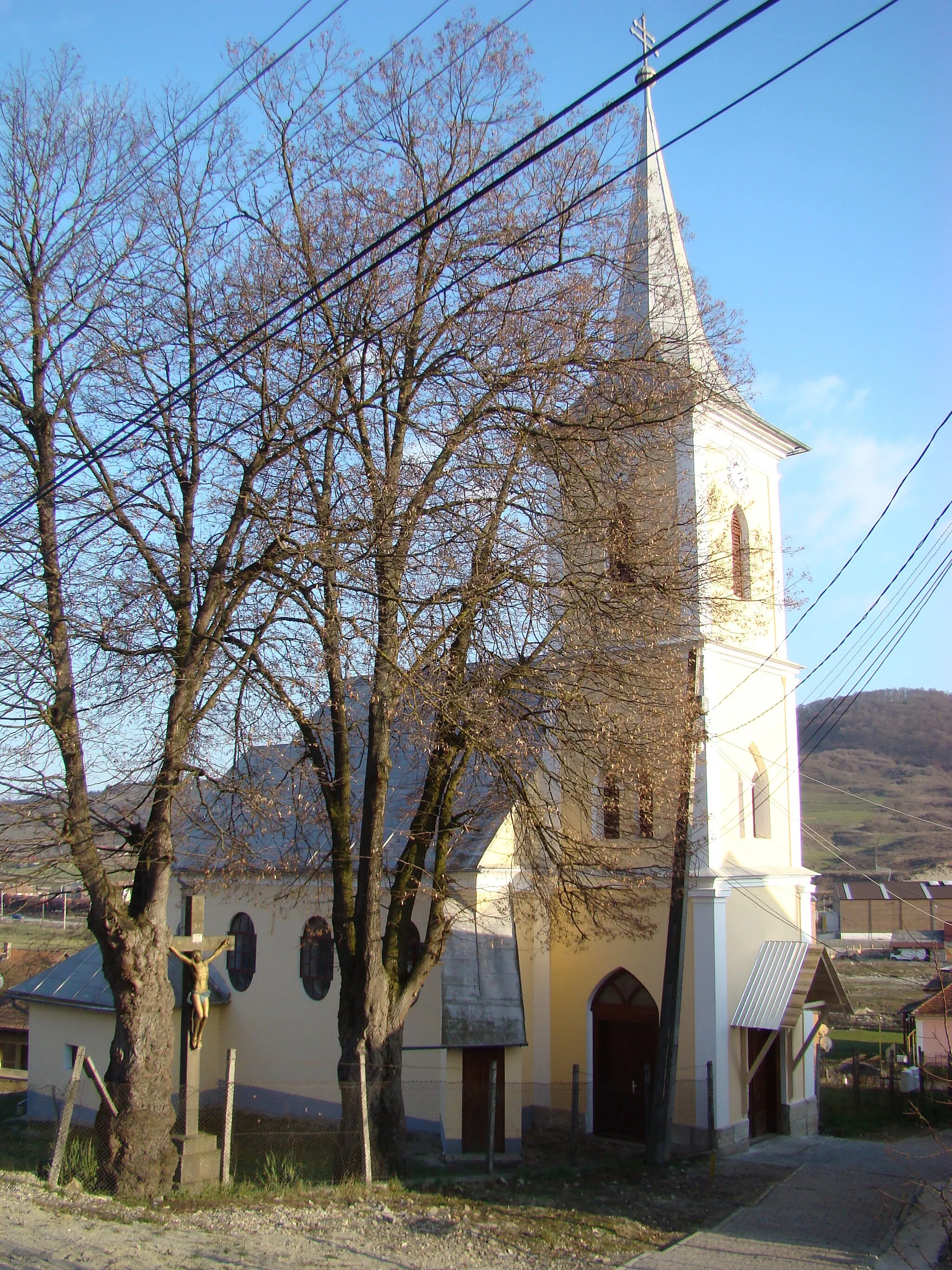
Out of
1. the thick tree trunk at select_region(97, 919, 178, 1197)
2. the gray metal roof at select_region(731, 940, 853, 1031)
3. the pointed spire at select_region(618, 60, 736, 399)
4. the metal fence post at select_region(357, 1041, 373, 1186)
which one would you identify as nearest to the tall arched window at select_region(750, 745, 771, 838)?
the gray metal roof at select_region(731, 940, 853, 1031)

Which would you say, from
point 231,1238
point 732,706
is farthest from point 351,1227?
point 732,706

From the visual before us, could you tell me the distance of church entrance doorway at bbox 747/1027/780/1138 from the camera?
1770 centimetres

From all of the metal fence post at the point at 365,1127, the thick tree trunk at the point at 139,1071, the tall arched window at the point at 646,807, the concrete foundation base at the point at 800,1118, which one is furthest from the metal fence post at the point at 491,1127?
the concrete foundation base at the point at 800,1118

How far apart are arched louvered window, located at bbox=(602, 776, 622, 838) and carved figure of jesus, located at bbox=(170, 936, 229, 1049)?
195 inches

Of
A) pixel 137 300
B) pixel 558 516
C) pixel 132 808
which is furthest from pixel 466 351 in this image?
pixel 132 808

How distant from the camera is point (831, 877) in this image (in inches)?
3622

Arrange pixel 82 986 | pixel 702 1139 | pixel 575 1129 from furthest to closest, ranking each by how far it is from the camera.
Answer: pixel 82 986 < pixel 702 1139 < pixel 575 1129

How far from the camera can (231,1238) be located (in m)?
8.73

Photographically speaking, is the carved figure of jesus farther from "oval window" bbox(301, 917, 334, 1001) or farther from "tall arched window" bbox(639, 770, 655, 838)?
"oval window" bbox(301, 917, 334, 1001)

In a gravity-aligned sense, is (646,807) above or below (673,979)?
above

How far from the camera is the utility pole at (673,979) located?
48.0 ft

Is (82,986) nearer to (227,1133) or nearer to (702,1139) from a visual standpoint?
(227,1133)

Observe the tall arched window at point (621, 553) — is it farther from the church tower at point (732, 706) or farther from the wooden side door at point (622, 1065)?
the wooden side door at point (622, 1065)

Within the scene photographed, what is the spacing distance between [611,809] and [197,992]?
621 cm
